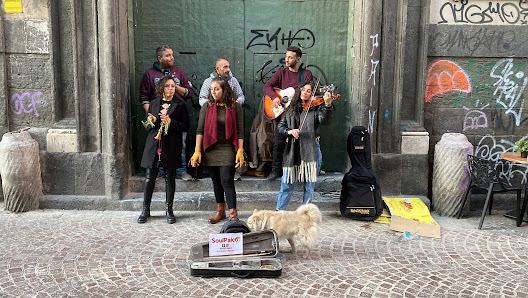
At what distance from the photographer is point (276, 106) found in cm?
606

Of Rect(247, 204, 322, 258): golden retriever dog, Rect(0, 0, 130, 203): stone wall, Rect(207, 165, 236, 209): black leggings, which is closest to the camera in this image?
Rect(247, 204, 322, 258): golden retriever dog

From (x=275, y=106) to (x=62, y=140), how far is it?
2.99 metres

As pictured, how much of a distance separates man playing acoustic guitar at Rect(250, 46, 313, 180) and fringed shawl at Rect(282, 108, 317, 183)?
0.69 ft

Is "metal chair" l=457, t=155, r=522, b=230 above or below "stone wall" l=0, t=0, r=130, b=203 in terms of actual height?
below

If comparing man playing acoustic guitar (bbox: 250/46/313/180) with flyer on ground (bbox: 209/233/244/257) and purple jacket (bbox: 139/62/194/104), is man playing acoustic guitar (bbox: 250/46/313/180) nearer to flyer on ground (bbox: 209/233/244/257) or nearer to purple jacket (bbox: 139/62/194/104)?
purple jacket (bbox: 139/62/194/104)

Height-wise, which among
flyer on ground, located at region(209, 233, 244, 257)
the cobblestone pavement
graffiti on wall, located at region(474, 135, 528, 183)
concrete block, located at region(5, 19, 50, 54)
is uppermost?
concrete block, located at region(5, 19, 50, 54)

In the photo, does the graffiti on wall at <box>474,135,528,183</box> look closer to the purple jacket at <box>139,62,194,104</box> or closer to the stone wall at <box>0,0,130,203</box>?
the purple jacket at <box>139,62,194,104</box>

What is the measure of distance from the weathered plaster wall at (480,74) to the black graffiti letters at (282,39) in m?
1.77

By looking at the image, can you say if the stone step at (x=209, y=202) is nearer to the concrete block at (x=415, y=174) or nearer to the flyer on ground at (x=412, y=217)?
the flyer on ground at (x=412, y=217)

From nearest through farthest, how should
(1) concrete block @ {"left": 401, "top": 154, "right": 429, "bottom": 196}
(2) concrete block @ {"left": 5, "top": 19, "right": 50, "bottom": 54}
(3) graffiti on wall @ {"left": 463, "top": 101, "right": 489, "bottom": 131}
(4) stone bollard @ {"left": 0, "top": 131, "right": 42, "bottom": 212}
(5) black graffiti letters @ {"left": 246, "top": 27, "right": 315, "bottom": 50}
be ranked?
(4) stone bollard @ {"left": 0, "top": 131, "right": 42, "bottom": 212}, (2) concrete block @ {"left": 5, "top": 19, "right": 50, "bottom": 54}, (1) concrete block @ {"left": 401, "top": 154, "right": 429, "bottom": 196}, (3) graffiti on wall @ {"left": 463, "top": 101, "right": 489, "bottom": 131}, (5) black graffiti letters @ {"left": 246, "top": 27, "right": 315, "bottom": 50}

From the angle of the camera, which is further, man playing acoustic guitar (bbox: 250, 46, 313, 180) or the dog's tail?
man playing acoustic guitar (bbox: 250, 46, 313, 180)

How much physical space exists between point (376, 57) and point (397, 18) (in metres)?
0.60

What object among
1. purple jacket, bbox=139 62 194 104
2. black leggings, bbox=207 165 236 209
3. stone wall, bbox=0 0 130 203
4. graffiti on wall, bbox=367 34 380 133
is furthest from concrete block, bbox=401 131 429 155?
stone wall, bbox=0 0 130 203

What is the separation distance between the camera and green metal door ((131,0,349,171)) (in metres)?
6.81
